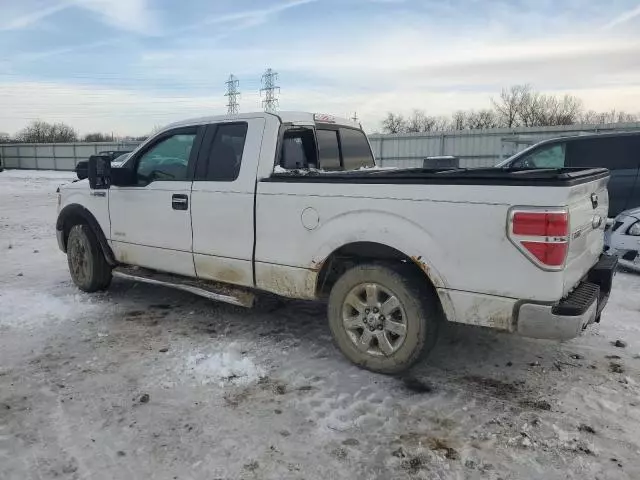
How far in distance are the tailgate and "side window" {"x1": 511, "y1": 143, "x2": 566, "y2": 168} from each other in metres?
5.30

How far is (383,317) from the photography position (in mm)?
3740

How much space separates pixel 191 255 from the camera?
4.79 meters

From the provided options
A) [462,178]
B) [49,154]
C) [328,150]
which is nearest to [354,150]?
[328,150]

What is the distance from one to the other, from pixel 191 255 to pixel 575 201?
10.5ft

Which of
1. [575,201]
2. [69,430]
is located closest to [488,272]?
[575,201]

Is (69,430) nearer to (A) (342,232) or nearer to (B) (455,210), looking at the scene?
(A) (342,232)

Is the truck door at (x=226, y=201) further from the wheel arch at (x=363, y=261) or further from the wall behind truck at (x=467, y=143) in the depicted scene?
the wall behind truck at (x=467, y=143)

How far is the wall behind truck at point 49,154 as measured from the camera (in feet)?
132

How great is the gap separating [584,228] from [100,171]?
4.44m

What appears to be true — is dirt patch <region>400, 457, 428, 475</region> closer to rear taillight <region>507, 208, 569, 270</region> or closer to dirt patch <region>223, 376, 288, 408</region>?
dirt patch <region>223, 376, 288, 408</region>

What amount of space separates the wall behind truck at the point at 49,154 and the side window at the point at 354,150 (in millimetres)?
34302

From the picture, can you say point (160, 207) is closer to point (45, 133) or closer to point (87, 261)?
point (87, 261)

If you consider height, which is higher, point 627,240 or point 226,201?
point 226,201

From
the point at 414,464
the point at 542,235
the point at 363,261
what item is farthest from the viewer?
the point at 363,261
